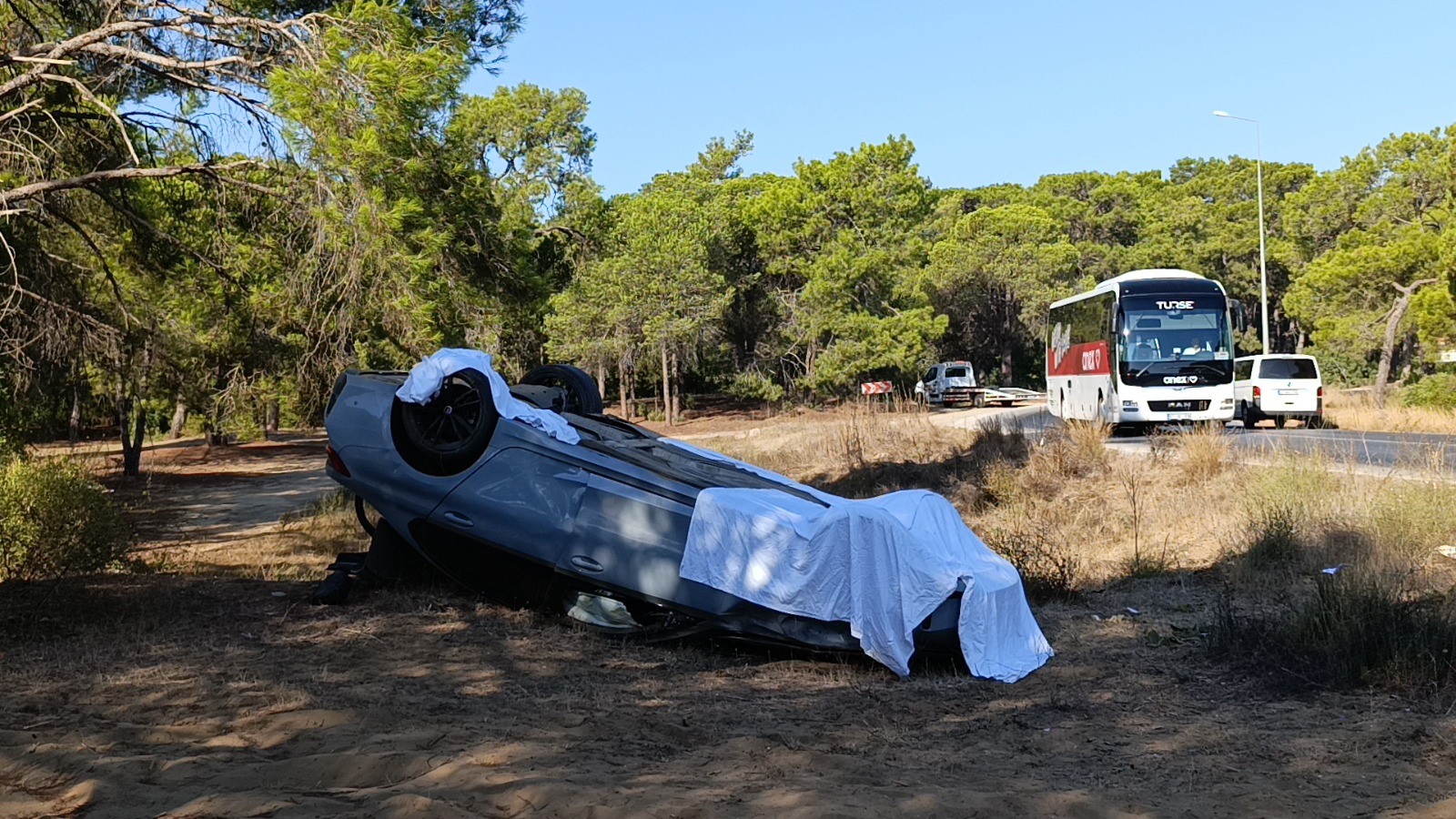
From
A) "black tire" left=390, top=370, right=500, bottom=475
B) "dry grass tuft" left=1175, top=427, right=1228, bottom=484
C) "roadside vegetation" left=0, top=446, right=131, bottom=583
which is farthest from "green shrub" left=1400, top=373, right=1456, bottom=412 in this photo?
"roadside vegetation" left=0, top=446, right=131, bottom=583

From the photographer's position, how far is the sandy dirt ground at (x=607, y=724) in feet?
14.8

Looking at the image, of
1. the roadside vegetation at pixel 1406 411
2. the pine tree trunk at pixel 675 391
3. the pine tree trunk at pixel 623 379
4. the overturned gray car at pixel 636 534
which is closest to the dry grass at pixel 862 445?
the roadside vegetation at pixel 1406 411

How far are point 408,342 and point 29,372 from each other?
510 cm

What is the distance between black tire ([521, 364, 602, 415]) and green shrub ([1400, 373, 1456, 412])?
26.1 metres

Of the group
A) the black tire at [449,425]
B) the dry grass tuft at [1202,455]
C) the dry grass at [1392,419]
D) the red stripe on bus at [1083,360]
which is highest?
the red stripe on bus at [1083,360]

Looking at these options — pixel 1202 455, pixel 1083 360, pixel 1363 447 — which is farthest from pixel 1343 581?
pixel 1083 360

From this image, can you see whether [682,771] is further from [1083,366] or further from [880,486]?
[1083,366]

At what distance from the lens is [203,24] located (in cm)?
1055

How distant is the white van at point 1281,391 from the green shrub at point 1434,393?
3859 millimetres

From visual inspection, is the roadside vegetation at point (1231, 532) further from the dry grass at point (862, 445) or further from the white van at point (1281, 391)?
the white van at point (1281, 391)

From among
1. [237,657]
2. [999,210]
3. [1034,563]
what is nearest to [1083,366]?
[1034,563]

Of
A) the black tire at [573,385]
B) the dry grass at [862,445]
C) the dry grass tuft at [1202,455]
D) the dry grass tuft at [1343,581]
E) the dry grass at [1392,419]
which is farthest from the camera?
the dry grass at [1392,419]

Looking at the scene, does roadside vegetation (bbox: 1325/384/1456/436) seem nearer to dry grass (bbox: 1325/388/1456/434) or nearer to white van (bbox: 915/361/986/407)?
dry grass (bbox: 1325/388/1456/434)

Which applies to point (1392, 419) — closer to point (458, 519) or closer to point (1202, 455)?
point (1202, 455)
